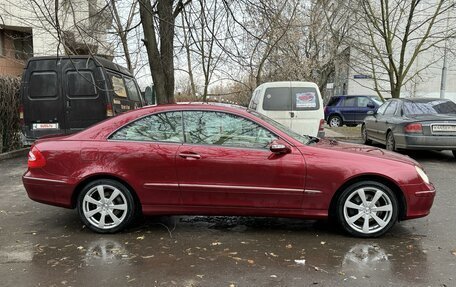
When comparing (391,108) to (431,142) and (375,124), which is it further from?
(431,142)

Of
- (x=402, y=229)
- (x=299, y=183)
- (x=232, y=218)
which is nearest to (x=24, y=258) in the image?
(x=232, y=218)

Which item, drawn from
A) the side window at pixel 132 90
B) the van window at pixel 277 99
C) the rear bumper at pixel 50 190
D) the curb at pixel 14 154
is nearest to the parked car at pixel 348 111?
the side window at pixel 132 90

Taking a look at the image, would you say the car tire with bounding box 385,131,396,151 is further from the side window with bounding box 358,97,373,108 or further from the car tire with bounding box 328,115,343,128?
the car tire with bounding box 328,115,343,128

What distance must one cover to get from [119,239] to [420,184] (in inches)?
129

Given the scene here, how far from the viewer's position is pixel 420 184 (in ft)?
15.3

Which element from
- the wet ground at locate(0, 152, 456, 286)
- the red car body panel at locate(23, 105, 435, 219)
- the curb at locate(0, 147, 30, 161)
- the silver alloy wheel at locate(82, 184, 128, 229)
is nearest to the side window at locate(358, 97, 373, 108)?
the curb at locate(0, 147, 30, 161)

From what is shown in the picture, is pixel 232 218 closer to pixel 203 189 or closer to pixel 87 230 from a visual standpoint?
pixel 203 189

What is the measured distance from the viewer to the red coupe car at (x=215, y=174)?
15.2ft

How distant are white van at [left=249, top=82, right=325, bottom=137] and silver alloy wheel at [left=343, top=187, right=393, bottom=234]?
194 inches

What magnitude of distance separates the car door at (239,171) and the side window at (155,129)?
17 cm

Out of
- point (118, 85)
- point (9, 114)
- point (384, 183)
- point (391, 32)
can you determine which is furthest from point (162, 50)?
point (391, 32)

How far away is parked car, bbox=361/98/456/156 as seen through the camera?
9.35 metres

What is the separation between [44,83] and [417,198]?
818 cm

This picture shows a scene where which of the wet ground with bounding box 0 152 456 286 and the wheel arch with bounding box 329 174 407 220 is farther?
the wheel arch with bounding box 329 174 407 220
